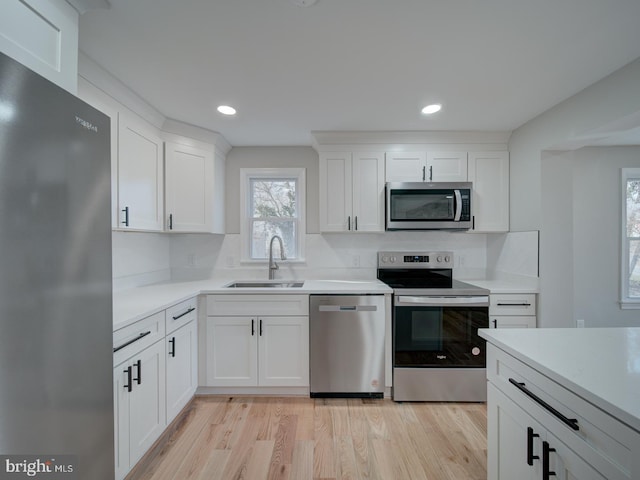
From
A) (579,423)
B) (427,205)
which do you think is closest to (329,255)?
(427,205)

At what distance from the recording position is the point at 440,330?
230 cm

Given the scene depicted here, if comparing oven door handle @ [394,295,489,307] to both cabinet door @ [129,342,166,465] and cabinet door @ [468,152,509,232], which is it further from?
cabinet door @ [129,342,166,465]

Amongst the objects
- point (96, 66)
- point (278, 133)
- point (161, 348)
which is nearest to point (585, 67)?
point (278, 133)

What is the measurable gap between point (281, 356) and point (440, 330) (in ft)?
4.46

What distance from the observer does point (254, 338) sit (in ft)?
7.64

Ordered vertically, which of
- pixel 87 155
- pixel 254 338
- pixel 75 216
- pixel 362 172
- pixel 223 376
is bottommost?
pixel 223 376

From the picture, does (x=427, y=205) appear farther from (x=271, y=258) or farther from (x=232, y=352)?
(x=232, y=352)

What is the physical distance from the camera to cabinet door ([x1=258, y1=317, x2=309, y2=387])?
7.64 ft

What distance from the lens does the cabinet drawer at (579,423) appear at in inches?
25.9

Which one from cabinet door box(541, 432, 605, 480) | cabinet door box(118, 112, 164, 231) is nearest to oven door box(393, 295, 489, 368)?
cabinet door box(541, 432, 605, 480)

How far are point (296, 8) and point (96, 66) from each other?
1262 millimetres

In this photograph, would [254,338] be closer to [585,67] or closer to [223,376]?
[223,376]

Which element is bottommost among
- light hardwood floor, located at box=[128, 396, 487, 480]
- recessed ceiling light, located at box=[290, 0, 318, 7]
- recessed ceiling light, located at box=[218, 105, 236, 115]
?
light hardwood floor, located at box=[128, 396, 487, 480]

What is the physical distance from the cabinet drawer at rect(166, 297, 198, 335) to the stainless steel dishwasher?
3.29ft
